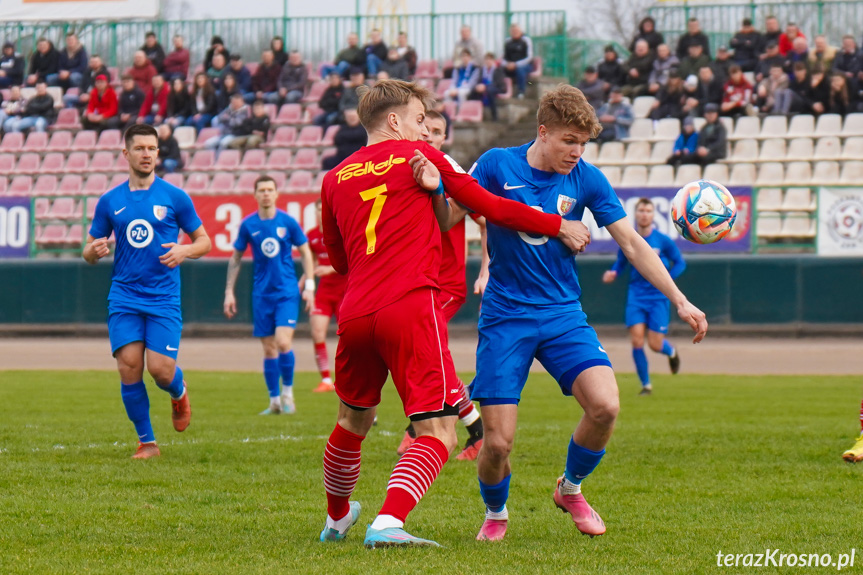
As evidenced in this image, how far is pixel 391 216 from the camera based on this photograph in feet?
16.3

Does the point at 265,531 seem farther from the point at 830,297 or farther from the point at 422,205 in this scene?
the point at 830,297

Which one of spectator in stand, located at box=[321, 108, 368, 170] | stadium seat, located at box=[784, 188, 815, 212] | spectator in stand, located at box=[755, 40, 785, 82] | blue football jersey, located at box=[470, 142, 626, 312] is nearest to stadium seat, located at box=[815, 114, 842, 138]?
spectator in stand, located at box=[755, 40, 785, 82]

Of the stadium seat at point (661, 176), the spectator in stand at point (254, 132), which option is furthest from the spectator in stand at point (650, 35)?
the spectator in stand at point (254, 132)

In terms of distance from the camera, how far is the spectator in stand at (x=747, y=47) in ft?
78.0

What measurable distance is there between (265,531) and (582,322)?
1.87 metres

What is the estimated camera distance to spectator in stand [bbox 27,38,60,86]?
1161 inches

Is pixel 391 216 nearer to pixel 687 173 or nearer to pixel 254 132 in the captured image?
pixel 687 173

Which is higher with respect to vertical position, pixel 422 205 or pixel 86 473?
pixel 422 205

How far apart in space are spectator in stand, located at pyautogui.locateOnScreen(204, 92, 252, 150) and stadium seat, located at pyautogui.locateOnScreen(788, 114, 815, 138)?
12.2m

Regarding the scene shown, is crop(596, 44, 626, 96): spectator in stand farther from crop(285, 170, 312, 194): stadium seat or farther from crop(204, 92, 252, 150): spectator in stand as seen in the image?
crop(204, 92, 252, 150): spectator in stand

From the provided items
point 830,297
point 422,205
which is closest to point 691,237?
point 422,205

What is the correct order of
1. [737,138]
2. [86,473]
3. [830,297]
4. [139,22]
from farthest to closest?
[139,22], [737,138], [830,297], [86,473]

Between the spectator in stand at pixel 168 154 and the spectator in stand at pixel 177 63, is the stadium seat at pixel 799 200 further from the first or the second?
the spectator in stand at pixel 177 63

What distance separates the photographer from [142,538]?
5.45 m
